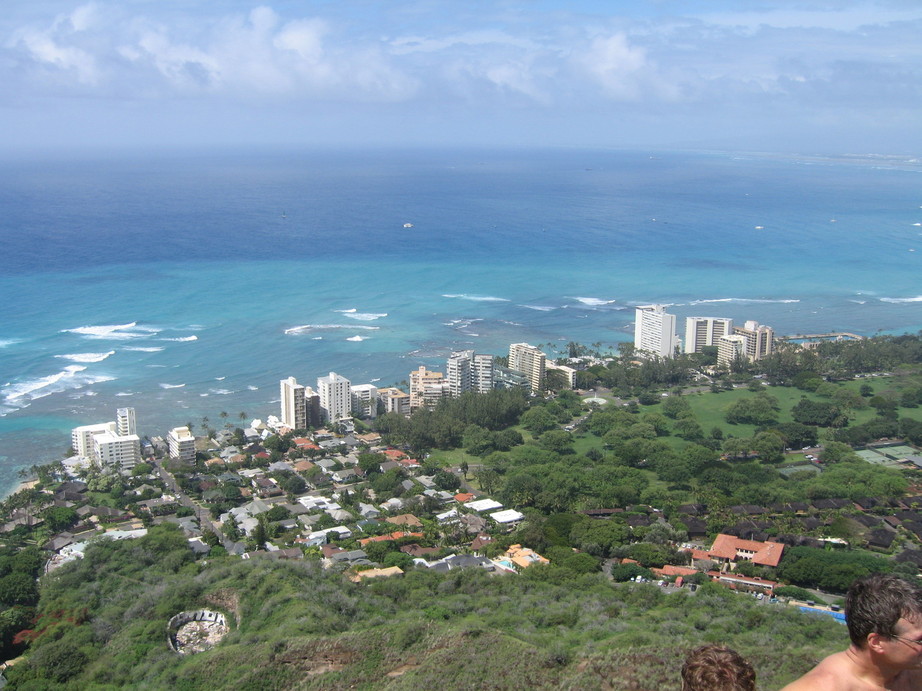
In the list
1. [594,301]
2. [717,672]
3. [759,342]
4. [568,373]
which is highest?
[717,672]

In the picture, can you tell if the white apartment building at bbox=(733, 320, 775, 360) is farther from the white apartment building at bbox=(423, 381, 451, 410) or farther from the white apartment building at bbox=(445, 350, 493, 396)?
the white apartment building at bbox=(423, 381, 451, 410)

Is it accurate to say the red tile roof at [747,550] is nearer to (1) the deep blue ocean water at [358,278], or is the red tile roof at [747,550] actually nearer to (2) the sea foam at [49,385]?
(1) the deep blue ocean water at [358,278]

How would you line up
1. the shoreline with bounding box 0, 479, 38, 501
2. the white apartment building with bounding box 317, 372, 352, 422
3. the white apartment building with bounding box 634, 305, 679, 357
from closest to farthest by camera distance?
the shoreline with bounding box 0, 479, 38, 501
the white apartment building with bounding box 317, 372, 352, 422
the white apartment building with bounding box 634, 305, 679, 357

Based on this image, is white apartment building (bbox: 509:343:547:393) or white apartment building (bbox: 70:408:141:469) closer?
white apartment building (bbox: 70:408:141:469)

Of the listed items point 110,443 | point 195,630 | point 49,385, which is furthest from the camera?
point 49,385

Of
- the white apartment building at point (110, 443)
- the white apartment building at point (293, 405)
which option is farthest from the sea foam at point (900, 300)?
the white apartment building at point (110, 443)

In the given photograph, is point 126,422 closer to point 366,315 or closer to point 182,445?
point 182,445

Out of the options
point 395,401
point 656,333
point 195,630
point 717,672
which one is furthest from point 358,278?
point 717,672

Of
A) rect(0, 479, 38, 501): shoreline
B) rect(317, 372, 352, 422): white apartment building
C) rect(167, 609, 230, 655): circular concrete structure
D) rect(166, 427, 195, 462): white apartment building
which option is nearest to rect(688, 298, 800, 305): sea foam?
rect(317, 372, 352, 422): white apartment building
